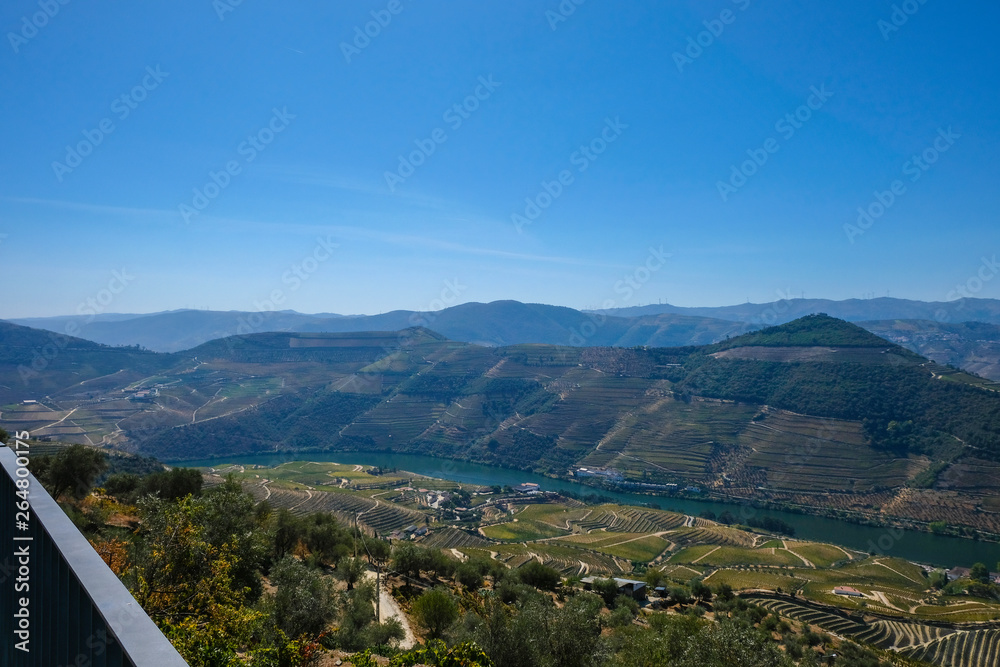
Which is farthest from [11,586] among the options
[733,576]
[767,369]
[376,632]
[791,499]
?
[767,369]

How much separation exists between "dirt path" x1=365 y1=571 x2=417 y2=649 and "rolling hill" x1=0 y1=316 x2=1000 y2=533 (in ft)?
279

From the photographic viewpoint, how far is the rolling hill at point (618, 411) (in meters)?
92.6

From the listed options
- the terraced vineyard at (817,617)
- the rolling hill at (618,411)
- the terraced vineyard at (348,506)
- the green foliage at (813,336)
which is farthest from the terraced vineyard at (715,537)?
the green foliage at (813,336)

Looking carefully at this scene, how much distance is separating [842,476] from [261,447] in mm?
124095

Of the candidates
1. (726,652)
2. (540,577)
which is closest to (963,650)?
(540,577)

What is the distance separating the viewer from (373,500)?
255 ft

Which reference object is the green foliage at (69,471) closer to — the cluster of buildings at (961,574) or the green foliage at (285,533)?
the green foliage at (285,533)

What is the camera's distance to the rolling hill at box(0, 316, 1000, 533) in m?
92.6

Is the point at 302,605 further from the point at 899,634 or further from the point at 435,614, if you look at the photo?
the point at 899,634

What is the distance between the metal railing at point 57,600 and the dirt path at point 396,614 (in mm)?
13971

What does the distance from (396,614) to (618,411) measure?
117049 millimetres

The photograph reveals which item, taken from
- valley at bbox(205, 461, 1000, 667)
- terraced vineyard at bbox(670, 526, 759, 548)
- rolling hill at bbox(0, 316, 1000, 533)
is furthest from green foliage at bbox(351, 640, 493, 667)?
rolling hill at bbox(0, 316, 1000, 533)

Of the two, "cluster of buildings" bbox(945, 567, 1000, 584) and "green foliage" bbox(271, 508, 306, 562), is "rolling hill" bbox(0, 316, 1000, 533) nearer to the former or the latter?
"cluster of buildings" bbox(945, 567, 1000, 584)

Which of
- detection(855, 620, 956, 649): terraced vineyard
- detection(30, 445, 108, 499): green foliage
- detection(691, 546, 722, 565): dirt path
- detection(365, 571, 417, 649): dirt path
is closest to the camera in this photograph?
detection(365, 571, 417, 649): dirt path
